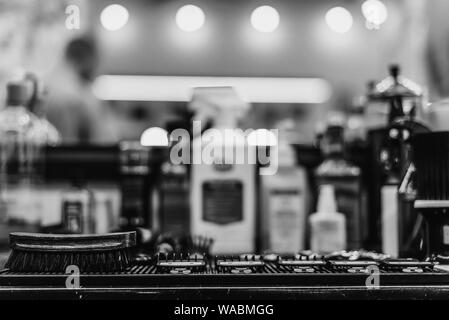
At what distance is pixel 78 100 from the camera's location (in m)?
1.46

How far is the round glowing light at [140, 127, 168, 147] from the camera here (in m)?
1.30

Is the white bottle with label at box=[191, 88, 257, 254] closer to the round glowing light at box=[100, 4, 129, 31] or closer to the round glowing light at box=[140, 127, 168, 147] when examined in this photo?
the round glowing light at box=[140, 127, 168, 147]

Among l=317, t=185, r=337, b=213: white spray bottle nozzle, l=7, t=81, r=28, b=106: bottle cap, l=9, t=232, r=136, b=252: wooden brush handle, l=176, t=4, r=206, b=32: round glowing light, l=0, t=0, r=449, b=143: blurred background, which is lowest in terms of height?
l=9, t=232, r=136, b=252: wooden brush handle

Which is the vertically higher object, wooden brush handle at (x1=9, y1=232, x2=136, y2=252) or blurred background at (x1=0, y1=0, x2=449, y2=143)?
blurred background at (x1=0, y1=0, x2=449, y2=143)

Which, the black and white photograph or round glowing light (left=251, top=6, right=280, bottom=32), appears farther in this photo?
round glowing light (left=251, top=6, right=280, bottom=32)

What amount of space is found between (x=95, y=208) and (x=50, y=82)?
1.39ft

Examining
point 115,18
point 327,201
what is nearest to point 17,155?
point 115,18

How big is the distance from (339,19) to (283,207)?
2.02 ft

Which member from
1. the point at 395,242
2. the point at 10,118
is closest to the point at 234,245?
the point at 395,242

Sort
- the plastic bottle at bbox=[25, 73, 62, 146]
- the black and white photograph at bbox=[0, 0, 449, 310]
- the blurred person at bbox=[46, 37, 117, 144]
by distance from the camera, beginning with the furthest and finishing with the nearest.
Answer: the blurred person at bbox=[46, 37, 117, 144], the plastic bottle at bbox=[25, 73, 62, 146], the black and white photograph at bbox=[0, 0, 449, 310]

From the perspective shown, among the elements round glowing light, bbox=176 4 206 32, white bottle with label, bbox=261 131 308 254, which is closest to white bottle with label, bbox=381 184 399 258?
white bottle with label, bbox=261 131 308 254

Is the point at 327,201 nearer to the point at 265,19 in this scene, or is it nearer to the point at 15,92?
the point at 265,19

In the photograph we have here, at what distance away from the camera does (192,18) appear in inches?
58.2

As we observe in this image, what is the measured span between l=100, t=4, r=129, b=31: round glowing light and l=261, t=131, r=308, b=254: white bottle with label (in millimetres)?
596
